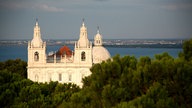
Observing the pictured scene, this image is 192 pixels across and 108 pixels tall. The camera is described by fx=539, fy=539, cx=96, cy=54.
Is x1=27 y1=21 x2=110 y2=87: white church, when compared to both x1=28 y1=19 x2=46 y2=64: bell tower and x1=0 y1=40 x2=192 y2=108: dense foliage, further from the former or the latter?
x1=0 y1=40 x2=192 y2=108: dense foliage

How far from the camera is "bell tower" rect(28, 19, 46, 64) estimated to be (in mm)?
64562

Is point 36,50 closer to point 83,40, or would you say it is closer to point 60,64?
point 60,64

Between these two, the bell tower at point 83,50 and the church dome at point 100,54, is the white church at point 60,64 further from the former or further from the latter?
the church dome at point 100,54

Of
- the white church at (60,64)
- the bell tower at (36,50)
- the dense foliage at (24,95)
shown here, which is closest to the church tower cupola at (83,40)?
the white church at (60,64)

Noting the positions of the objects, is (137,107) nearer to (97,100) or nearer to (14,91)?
(97,100)

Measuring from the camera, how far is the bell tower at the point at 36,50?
212 feet

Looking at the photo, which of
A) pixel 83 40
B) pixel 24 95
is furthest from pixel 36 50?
pixel 24 95

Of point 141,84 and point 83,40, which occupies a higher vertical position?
point 83,40

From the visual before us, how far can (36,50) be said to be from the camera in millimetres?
65250

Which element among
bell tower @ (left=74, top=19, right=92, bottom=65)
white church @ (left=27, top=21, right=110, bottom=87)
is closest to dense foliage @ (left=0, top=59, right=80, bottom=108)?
white church @ (left=27, top=21, right=110, bottom=87)

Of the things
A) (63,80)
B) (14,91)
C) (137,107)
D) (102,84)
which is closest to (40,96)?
(14,91)

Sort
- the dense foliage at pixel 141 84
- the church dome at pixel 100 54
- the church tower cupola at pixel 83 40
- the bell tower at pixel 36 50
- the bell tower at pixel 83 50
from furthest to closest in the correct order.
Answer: the church dome at pixel 100 54 → the church tower cupola at pixel 83 40 → the bell tower at pixel 36 50 → the bell tower at pixel 83 50 → the dense foliage at pixel 141 84

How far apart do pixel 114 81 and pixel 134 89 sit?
5.03 ft

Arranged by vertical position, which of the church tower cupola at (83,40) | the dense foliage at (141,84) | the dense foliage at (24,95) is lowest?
the dense foliage at (24,95)
